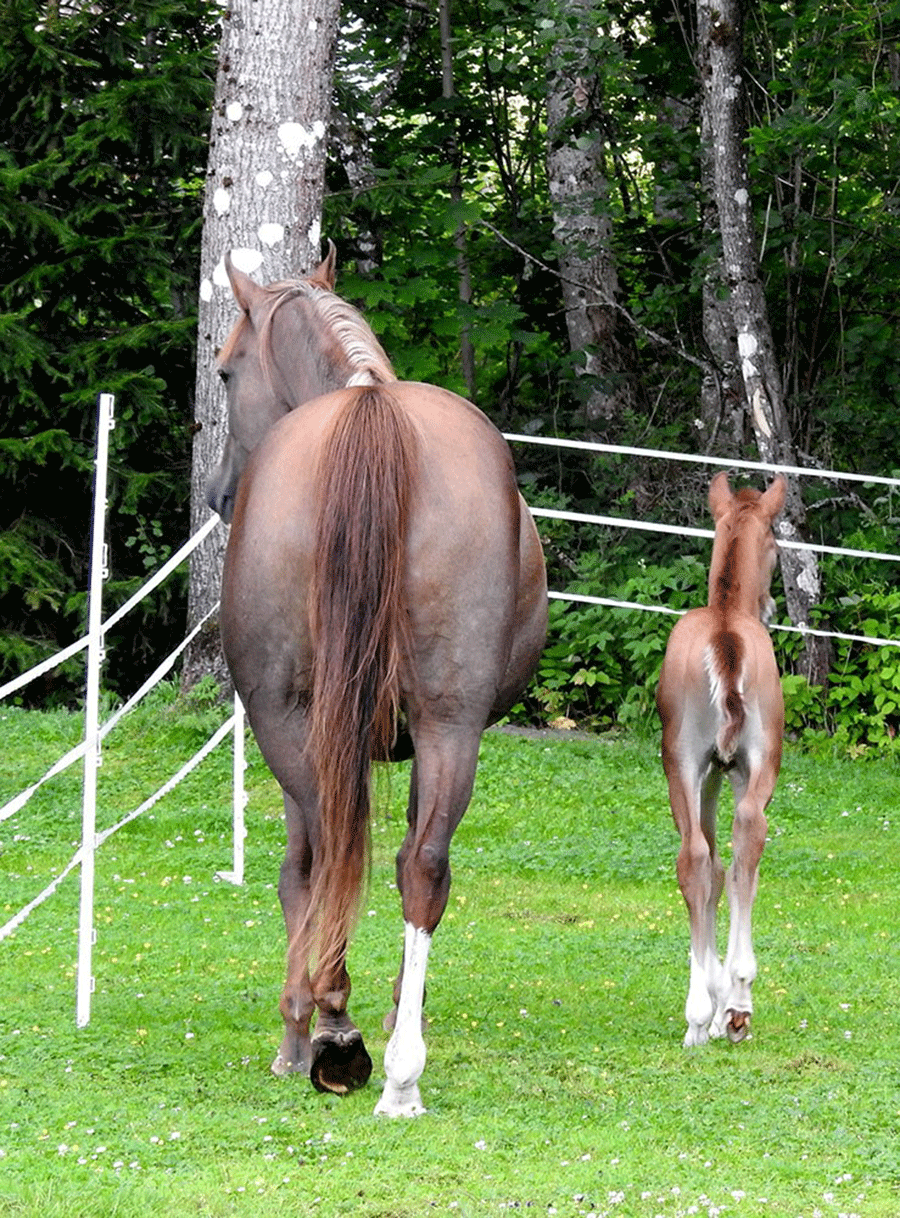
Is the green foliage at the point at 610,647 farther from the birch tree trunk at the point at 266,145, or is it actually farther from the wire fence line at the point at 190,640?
the birch tree trunk at the point at 266,145

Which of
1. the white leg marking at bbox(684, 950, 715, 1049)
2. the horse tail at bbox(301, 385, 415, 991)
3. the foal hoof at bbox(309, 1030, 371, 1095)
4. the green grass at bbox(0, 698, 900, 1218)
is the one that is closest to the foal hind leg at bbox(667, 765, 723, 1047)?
the white leg marking at bbox(684, 950, 715, 1049)

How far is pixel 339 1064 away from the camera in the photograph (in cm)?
460

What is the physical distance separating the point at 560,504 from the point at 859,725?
285cm

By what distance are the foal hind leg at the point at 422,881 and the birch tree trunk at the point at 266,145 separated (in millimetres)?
5838

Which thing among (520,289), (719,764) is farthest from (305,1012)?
(520,289)

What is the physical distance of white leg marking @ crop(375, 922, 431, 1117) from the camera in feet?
14.3

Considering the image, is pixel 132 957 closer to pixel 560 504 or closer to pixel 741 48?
pixel 560 504

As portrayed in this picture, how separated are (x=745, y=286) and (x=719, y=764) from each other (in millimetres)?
6056

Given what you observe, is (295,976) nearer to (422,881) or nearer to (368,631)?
(422,881)

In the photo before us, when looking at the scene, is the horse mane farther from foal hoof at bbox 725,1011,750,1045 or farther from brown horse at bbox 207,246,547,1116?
foal hoof at bbox 725,1011,750,1045

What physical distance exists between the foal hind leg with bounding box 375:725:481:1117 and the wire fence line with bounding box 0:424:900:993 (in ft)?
4.47

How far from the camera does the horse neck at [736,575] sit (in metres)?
5.77

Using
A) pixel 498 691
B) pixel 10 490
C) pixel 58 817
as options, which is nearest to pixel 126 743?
pixel 58 817

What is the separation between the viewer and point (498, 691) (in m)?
Result: 4.80
